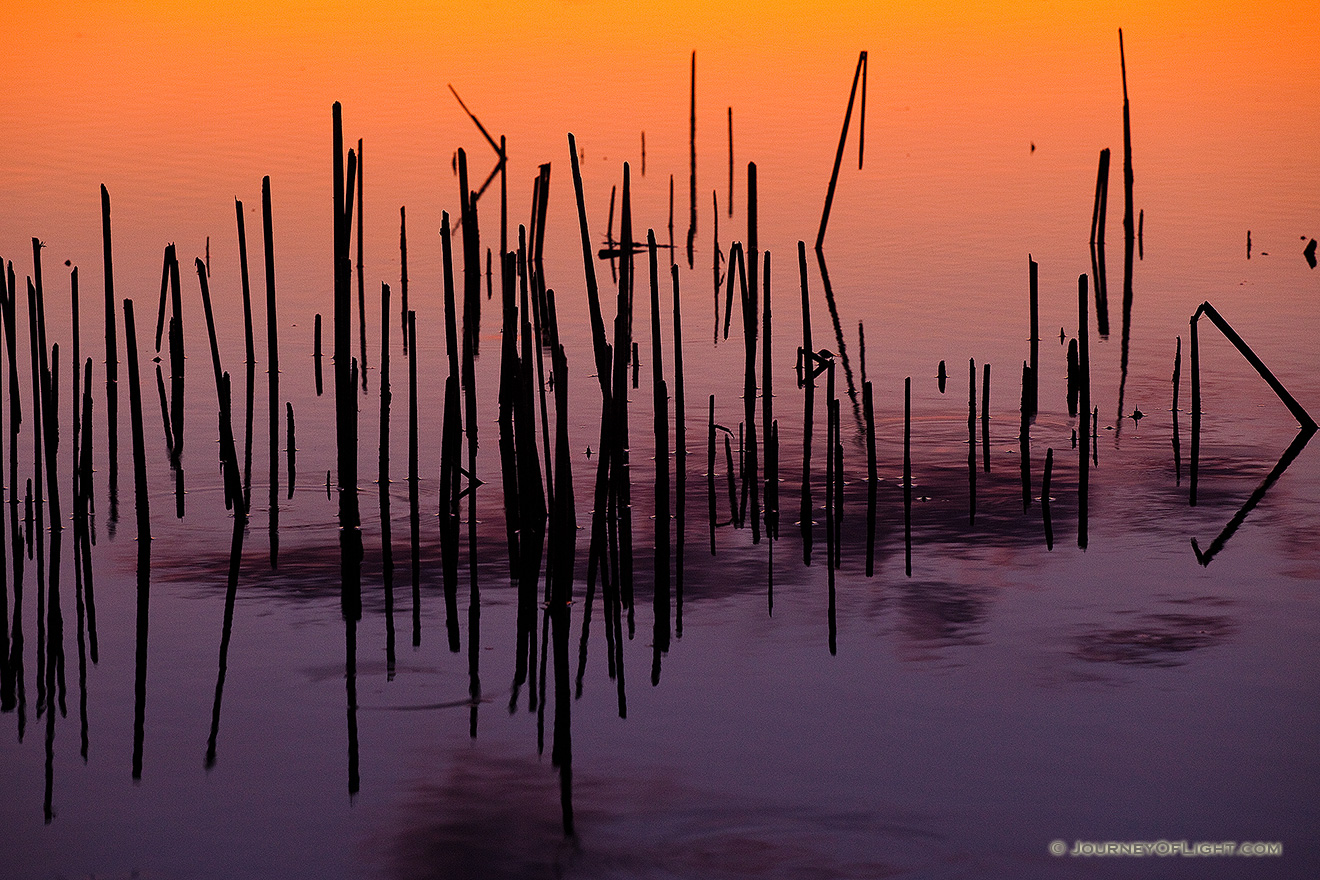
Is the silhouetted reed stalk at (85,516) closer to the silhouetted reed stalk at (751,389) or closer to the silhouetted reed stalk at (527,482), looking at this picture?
the silhouetted reed stalk at (527,482)

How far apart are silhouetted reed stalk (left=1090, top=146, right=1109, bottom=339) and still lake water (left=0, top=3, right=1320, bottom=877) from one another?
0.17 metres

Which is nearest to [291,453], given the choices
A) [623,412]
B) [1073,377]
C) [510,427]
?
[510,427]

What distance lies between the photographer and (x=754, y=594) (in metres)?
5.18

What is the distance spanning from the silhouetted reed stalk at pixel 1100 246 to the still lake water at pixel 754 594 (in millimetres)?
167

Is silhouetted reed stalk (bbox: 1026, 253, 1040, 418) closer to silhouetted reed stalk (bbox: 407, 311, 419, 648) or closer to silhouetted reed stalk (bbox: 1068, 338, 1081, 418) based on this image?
silhouetted reed stalk (bbox: 1068, 338, 1081, 418)

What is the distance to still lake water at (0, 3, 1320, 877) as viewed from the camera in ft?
12.5

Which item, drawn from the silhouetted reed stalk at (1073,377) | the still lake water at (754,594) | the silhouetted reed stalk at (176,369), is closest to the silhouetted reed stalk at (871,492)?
the still lake water at (754,594)

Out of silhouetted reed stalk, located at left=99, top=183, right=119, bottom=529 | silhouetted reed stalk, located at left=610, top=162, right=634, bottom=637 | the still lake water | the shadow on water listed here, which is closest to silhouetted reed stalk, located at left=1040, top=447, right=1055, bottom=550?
the still lake water

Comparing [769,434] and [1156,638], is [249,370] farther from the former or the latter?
[1156,638]

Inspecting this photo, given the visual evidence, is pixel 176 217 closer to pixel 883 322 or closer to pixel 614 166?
pixel 614 166

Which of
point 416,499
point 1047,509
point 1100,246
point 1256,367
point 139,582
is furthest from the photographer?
point 1100,246

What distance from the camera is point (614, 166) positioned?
13812 mm

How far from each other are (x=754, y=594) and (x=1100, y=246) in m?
6.00

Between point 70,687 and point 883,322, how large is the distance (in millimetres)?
5773
